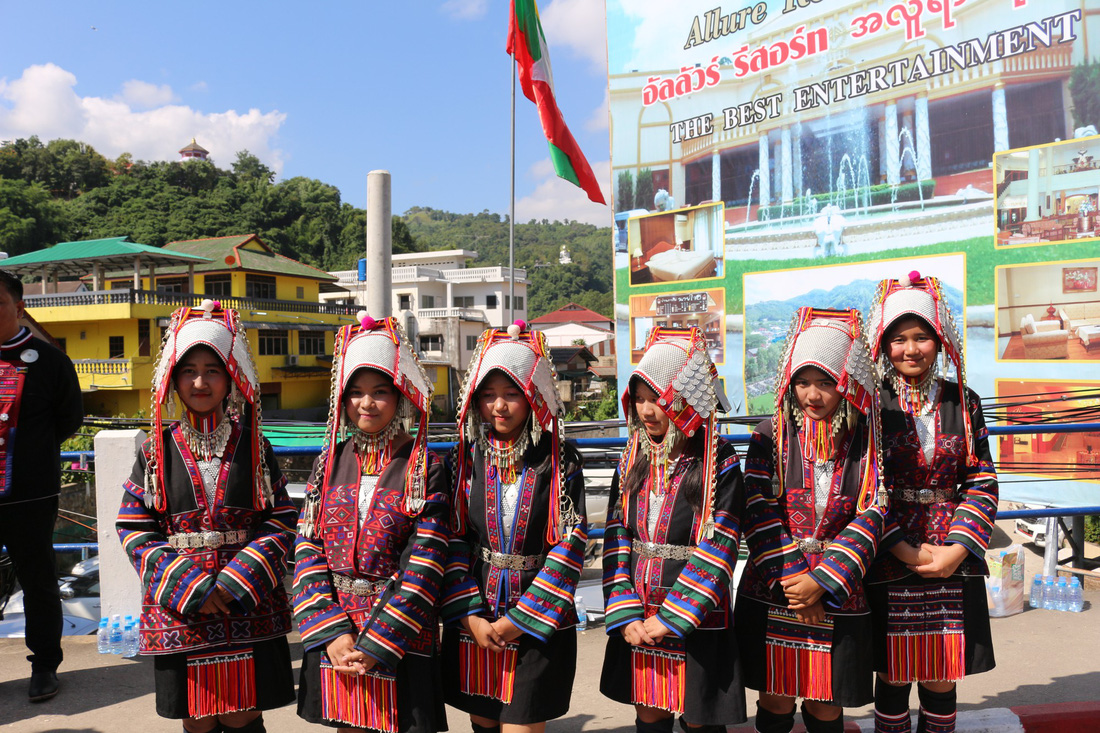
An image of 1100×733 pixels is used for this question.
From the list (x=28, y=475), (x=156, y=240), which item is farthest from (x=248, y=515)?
(x=156, y=240)

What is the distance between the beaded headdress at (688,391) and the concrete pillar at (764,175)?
18.8 metres

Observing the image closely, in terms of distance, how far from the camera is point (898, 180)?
1784 centimetres

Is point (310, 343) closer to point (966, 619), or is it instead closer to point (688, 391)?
point (688, 391)

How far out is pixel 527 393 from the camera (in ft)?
8.96

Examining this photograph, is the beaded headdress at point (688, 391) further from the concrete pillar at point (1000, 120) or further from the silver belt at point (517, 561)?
the concrete pillar at point (1000, 120)

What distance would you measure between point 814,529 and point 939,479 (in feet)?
1.73

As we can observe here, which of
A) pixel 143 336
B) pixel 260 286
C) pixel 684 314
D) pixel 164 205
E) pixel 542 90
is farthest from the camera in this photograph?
pixel 164 205

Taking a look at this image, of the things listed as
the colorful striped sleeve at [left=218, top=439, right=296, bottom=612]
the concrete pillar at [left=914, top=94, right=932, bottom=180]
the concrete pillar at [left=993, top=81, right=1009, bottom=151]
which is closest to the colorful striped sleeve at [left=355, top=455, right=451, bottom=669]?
the colorful striped sleeve at [left=218, top=439, right=296, bottom=612]

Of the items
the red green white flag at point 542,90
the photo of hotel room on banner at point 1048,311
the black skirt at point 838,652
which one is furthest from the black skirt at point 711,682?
the photo of hotel room on banner at point 1048,311

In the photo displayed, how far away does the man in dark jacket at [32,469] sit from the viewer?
3.44 meters

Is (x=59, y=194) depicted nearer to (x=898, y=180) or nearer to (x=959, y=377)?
(x=898, y=180)

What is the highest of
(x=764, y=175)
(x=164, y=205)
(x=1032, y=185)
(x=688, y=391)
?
(x=164, y=205)

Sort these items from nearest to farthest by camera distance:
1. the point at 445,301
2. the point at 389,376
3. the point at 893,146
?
the point at 389,376 → the point at 893,146 → the point at 445,301

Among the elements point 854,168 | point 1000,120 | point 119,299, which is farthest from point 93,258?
point 1000,120
